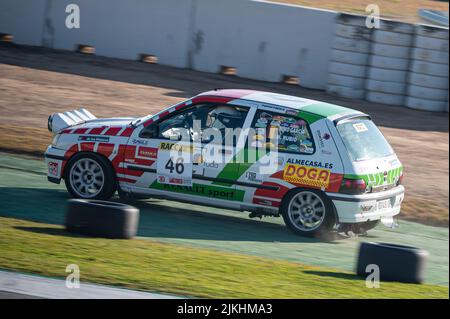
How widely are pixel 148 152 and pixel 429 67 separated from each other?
10.7 metres

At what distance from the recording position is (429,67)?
20078mm

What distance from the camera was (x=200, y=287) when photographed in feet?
26.6

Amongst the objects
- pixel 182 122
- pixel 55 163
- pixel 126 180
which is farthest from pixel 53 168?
pixel 182 122

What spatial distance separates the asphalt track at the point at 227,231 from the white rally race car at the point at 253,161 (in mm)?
289

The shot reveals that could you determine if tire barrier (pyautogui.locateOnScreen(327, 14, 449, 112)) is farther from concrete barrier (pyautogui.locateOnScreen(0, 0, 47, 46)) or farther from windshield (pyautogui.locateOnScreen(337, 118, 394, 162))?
windshield (pyautogui.locateOnScreen(337, 118, 394, 162))

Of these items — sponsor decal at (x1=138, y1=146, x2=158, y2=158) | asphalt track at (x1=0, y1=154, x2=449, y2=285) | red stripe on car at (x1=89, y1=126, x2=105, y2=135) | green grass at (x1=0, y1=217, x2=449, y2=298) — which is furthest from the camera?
red stripe on car at (x1=89, y1=126, x2=105, y2=135)

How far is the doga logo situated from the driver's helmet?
33.0 inches

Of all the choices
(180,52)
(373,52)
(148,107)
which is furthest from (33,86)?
(373,52)

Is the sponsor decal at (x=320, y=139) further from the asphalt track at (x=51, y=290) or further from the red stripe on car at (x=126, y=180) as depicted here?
the asphalt track at (x=51, y=290)

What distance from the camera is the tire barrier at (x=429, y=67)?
20000 millimetres

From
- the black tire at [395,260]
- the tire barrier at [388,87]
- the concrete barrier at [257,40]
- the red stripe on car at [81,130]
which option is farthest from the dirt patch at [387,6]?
the black tire at [395,260]

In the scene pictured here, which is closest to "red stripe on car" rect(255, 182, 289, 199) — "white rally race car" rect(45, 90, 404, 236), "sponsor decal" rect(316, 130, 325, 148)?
"white rally race car" rect(45, 90, 404, 236)

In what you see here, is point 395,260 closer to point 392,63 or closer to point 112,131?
point 112,131

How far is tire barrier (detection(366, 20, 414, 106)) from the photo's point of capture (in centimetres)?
2033
